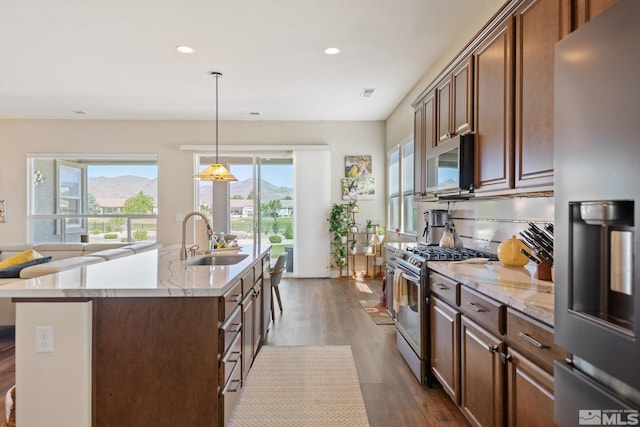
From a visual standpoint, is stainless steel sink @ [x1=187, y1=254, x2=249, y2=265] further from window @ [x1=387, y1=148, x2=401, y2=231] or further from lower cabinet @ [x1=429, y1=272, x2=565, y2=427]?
window @ [x1=387, y1=148, x2=401, y2=231]

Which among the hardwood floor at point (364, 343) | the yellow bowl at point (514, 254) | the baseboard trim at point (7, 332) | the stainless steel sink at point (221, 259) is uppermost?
the yellow bowl at point (514, 254)

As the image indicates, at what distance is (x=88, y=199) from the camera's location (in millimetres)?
6281

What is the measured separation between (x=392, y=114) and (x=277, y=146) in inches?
A: 84.0

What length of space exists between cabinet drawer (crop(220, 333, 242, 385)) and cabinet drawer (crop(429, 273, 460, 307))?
1285mm

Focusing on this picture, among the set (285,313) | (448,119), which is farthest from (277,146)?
(448,119)

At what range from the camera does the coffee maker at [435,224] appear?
337 cm

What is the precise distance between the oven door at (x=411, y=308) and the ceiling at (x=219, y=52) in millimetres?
2242

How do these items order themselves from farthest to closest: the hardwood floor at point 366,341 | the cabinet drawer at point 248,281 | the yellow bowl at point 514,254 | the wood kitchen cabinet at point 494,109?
1. the cabinet drawer at point 248,281
2. the hardwood floor at point 366,341
3. the yellow bowl at point 514,254
4. the wood kitchen cabinet at point 494,109

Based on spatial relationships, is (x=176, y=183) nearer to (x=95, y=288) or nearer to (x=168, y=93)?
(x=168, y=93)

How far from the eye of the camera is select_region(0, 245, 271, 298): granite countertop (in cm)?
152

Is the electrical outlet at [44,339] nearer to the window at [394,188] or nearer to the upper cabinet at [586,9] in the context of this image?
the upper cabinet at [586,9]

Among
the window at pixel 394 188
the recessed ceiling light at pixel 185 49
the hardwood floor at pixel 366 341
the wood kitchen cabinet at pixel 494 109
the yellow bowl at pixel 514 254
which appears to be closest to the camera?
the wood kitchen cabinet at pixel 494 109

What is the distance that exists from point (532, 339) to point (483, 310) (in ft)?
1.16

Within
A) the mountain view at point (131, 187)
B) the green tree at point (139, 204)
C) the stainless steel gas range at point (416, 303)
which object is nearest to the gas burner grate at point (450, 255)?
the stainless steel gas range at point (416, 303)
